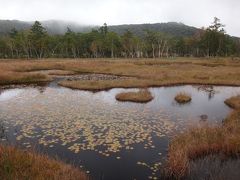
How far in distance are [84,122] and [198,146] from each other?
28.0 feet

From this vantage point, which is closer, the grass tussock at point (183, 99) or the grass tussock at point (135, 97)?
the grass tussock at point (135, 97)

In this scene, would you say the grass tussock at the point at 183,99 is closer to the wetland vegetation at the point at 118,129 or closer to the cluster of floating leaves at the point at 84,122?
the wetland vegetation at the point at 118,129

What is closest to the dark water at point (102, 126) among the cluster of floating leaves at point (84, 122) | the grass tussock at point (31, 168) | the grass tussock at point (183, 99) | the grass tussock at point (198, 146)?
the cluster of floating leaves at point (84, 122)

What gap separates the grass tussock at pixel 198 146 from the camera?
11719 mm

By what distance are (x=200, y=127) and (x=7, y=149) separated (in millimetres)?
10691

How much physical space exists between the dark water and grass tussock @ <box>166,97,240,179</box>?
0.77m

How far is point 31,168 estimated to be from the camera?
1070 cm

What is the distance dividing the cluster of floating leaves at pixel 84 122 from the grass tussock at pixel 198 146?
6.06 feet

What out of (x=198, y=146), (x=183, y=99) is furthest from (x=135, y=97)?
(x=198, y=146)

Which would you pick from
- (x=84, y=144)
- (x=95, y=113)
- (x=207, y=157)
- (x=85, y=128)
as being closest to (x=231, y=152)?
(x=207, y=157)

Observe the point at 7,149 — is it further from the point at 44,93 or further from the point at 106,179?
the point at 44,93

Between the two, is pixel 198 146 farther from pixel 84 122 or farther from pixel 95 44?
pixel 95 44

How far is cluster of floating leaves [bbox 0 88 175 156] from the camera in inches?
609

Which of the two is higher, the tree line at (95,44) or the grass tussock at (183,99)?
the tree line at (95,44)
